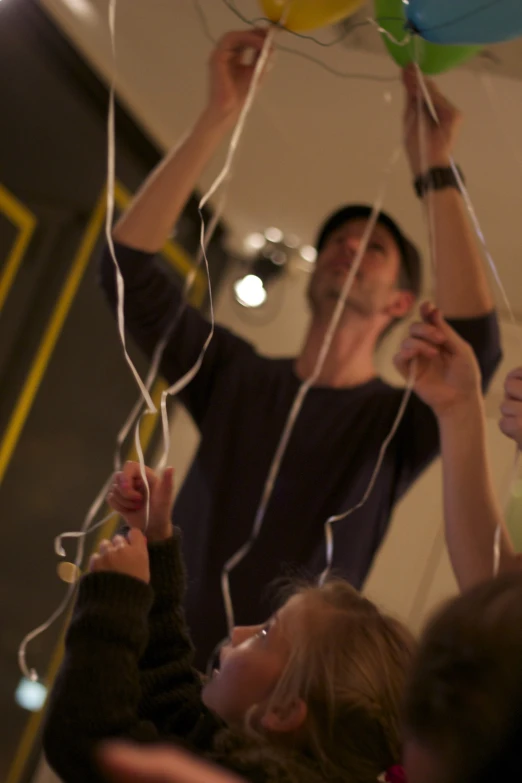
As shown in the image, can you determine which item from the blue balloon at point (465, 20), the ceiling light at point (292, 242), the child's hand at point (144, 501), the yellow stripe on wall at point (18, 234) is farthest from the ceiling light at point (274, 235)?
the child's hand at point (144, 501)

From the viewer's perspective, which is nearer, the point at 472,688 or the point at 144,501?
the point at 472,688

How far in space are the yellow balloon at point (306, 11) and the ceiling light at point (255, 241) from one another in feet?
4.47

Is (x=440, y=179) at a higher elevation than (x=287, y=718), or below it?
higher

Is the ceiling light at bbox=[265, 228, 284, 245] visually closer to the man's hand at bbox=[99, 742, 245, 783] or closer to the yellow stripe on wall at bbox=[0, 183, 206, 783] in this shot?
the yellow stripe on wall at bbox=[0, 183, 206, 783]

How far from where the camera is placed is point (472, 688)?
1.26 ft

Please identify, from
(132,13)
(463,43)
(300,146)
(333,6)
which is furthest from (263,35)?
(300,146)

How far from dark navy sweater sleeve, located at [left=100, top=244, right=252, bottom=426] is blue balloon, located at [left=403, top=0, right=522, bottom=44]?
453 mm

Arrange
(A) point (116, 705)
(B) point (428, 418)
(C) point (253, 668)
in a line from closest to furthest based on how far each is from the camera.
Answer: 1. (A) point (116, 705)
2. (C) point (253, 668)
3. (B) point (428, 418)

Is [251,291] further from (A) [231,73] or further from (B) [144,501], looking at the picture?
(B) [144,501]

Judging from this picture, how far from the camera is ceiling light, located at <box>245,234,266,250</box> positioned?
2.35 metres

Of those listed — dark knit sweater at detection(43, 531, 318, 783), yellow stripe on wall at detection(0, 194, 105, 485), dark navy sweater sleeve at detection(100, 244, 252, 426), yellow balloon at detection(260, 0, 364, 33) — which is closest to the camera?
dark knit sweater at detection(43, 531, 318, 783)

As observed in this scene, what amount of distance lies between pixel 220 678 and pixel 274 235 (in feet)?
5.77

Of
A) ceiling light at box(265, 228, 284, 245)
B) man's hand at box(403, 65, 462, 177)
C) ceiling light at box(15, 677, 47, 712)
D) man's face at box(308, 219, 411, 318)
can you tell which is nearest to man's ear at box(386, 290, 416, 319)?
man's face at box(308, 219, 411, 318)

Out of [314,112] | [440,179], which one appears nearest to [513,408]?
[440,179]
